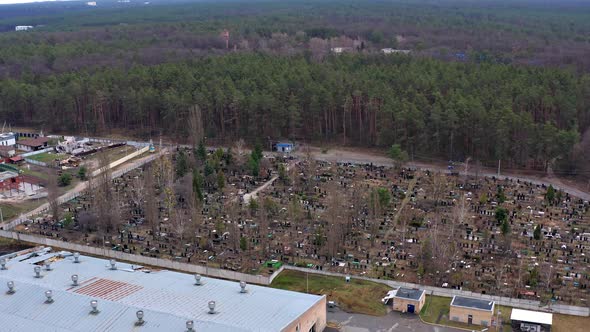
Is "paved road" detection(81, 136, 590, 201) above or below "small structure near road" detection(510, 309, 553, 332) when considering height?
above

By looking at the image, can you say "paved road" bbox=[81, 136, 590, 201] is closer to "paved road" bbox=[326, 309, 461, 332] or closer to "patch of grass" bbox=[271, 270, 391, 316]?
"patch of grass" bbox=[271, 270, 391, 316]

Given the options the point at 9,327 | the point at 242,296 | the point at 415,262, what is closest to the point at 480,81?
the point at 415,262

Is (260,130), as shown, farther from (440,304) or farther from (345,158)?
(440,304)

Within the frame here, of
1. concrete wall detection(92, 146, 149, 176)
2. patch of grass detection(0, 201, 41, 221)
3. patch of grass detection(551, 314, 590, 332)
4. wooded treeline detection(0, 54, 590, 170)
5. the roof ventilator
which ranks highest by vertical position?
wooded treeline detection(0, 54, 590, 170)

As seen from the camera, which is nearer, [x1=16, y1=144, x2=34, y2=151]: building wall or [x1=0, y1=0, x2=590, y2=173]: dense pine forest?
[x1=0, y1=0, x2=590, y2=173]: dense pine forest

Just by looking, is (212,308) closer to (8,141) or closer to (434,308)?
(434,308)

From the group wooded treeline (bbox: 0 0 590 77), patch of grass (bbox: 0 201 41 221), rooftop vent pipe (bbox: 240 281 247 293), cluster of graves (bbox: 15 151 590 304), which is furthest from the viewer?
wooded treeline (bbox: 0 0 590 77)

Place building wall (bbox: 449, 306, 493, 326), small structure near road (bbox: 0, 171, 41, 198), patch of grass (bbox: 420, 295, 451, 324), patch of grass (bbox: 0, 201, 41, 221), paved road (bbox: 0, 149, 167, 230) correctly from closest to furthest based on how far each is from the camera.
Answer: building wall (bbox: 449, 306, 493, 326), patch of grass (bbox: 420, 295, 451, 324), paved road (bbox: 0, 149, 167, 230), patch of grass (bbox: 0, 201, 41, 221), small structure near road (bbox: 0, 171, 41, 198)

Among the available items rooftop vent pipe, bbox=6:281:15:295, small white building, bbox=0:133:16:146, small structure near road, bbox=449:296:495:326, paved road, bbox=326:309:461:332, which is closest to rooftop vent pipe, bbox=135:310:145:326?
rooftop vent pipe, bbox=6:281:15:295
